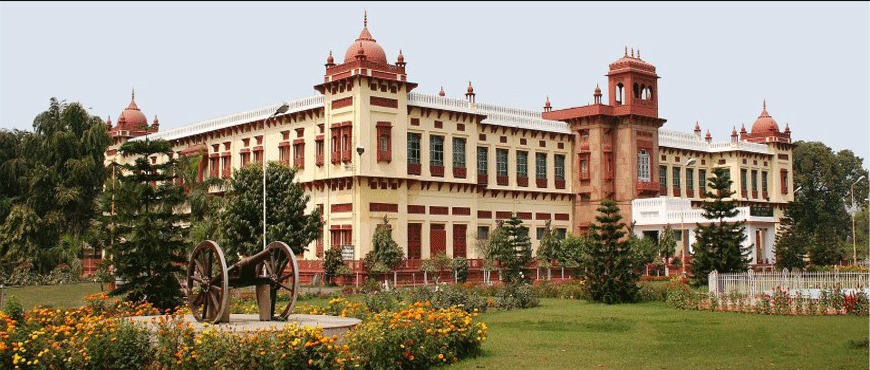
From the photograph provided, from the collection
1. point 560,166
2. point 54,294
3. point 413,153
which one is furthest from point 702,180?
point 54,294

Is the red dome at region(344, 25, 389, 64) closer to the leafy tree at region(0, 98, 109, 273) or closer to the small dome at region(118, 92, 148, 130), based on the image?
the leafy tree at region(0, 98, 109, 273)

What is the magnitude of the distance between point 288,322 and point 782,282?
14.3 m

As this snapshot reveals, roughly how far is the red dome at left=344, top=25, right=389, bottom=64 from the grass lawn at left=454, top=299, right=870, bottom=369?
18.9m

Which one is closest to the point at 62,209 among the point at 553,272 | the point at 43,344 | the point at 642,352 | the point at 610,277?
the point at 553,272

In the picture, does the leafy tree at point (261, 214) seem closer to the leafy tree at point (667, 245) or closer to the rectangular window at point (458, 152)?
the rectangular window at point (458, 152)

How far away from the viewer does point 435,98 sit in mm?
42969

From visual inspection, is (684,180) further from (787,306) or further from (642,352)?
(642,352)

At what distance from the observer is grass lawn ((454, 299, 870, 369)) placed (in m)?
14.6

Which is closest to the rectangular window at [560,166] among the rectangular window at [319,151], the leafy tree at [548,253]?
the leafy tree at [548,253]

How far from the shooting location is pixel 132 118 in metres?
56.8

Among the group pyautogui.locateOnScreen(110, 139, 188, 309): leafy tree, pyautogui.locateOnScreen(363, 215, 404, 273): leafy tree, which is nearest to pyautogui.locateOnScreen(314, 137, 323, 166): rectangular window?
pyautogui.locateOnScreen(363, 215, 404, 273): leafy tree

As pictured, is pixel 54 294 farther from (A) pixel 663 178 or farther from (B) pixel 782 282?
(A) pixel 663 178

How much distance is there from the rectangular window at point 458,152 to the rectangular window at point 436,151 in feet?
2.88

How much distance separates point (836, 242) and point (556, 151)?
17.7 meters
